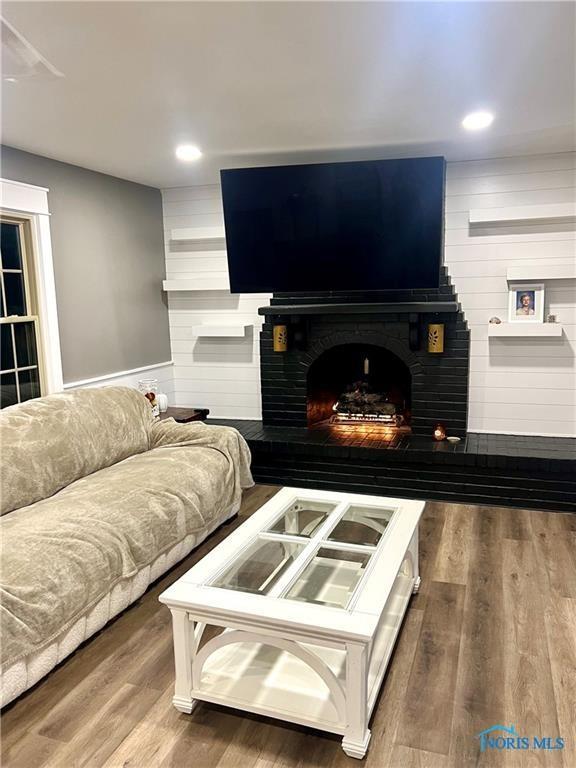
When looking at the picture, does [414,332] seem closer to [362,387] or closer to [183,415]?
[362,387]

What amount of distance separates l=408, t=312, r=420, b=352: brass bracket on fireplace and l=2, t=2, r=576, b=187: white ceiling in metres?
1.18

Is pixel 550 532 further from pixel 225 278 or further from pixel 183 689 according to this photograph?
pixel 225 278

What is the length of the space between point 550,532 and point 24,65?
3471mm

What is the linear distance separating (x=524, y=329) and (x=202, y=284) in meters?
2.68

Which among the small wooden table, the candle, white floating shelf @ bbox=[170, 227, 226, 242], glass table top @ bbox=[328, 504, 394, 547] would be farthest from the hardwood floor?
white floating shelf @ bbox=[170, 227, 226, 242]

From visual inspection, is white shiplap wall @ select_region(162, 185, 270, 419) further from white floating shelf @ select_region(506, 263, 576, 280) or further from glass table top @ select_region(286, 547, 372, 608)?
glass table top @ select_region(286, 547, 372, 608)

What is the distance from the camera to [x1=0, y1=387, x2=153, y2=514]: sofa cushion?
2633 millimetres

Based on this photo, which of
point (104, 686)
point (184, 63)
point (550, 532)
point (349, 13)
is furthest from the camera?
point (550, 532)

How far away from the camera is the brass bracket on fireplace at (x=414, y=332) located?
421 centimetres

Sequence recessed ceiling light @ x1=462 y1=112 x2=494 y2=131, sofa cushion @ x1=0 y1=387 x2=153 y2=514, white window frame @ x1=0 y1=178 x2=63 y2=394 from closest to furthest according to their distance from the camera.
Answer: sofa cushion @ x1=0 y1=387 x2=153 y2=514 < recessed ceiling light @ x1=462 y1=112 x2=494 y2=131 < white window frame @ x1=0 y1=178 x2=63 y2=394

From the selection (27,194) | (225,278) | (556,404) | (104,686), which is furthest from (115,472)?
(556,404)

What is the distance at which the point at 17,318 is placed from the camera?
3.61m

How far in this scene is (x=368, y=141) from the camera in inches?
139

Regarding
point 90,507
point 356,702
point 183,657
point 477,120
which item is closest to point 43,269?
point 90,507
